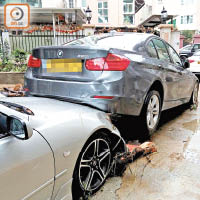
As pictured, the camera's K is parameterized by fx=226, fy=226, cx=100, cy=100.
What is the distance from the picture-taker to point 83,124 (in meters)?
1.86

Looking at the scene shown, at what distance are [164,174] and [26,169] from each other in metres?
1.62

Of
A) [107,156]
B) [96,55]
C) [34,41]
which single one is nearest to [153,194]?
[107,156]

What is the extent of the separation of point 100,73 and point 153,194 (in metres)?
1.36

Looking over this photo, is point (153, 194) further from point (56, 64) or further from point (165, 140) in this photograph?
point (56, 64)

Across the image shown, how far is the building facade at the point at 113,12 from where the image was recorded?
27203mm

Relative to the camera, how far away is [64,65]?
107 inches

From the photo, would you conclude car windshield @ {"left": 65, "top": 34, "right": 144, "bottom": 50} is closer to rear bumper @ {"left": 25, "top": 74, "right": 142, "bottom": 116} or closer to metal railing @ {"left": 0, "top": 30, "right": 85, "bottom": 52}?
rear bumper @ {"left": 25, "top": 74, "right": 142, "bottom": 116}

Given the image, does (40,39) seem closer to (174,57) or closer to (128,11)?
(174,57)

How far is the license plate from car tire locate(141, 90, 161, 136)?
1.01m

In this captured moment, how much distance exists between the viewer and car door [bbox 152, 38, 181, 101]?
3464mm

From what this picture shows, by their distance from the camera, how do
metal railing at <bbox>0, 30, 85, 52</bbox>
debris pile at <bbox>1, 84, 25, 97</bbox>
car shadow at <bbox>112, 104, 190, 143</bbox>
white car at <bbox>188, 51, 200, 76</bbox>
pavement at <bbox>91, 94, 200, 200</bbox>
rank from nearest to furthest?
1. pavement at <bbox>91, 94, 200, 200</bbox>
2. car shadow at <bbox>112, 104, 190, 143</bbox>
3. debris pile at <bbox>1, 84, 25, 97</bbox>
4. white car at <bbox>188, 51, 200, 76</bbox>
5. metal railing at <bbox>0, 30, 85, 52</bbox>

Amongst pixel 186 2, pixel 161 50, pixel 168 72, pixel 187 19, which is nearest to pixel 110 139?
pixel 168 72

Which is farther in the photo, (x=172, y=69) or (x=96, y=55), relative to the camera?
(x=172, y=69)

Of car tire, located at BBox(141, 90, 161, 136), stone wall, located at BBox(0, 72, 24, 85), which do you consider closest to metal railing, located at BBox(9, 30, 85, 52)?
stone wall, located at BBox(0, 72, 24, 85)
